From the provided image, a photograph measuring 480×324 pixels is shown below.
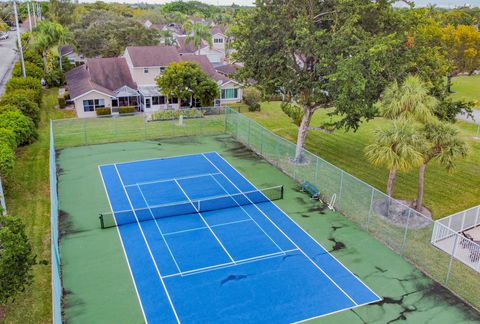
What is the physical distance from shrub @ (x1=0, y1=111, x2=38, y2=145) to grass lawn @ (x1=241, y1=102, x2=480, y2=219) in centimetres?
1869

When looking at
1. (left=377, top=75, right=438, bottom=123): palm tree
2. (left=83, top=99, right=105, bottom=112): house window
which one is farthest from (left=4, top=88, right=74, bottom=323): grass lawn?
(left=377, top=75, right=438, bottom=123): palm tree

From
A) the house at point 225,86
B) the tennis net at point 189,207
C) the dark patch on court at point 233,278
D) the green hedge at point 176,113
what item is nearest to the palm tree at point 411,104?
the tennis net at point 189,207

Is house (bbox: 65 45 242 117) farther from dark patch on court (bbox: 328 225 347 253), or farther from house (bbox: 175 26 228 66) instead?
dark patch on court (bbox: 328 225 347 253)

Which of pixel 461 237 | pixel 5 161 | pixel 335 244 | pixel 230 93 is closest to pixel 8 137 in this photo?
pixel 5 161

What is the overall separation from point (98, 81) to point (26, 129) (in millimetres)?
15216

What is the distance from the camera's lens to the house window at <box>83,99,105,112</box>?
4100cm

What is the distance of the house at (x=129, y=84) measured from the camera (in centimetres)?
4131

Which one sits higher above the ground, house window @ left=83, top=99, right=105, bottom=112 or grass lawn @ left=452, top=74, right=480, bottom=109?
house window @ left=83, top=99, right=105, bottom=112

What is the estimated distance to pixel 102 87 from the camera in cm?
4294

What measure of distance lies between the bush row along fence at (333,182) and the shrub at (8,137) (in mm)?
5608

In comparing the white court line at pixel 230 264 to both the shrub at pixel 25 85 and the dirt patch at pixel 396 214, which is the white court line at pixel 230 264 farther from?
the shrub at pixel 25 85

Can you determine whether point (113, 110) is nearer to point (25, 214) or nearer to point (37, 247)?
point (25, 214)

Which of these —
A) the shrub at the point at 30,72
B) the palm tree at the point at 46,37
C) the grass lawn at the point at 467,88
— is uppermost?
the palm tree at the point at 46,37

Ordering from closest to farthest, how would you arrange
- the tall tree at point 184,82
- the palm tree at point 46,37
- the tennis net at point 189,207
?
the tennis net at point 189,207 → the tall tree at point 184,82 → the palm tree at point 46,37
